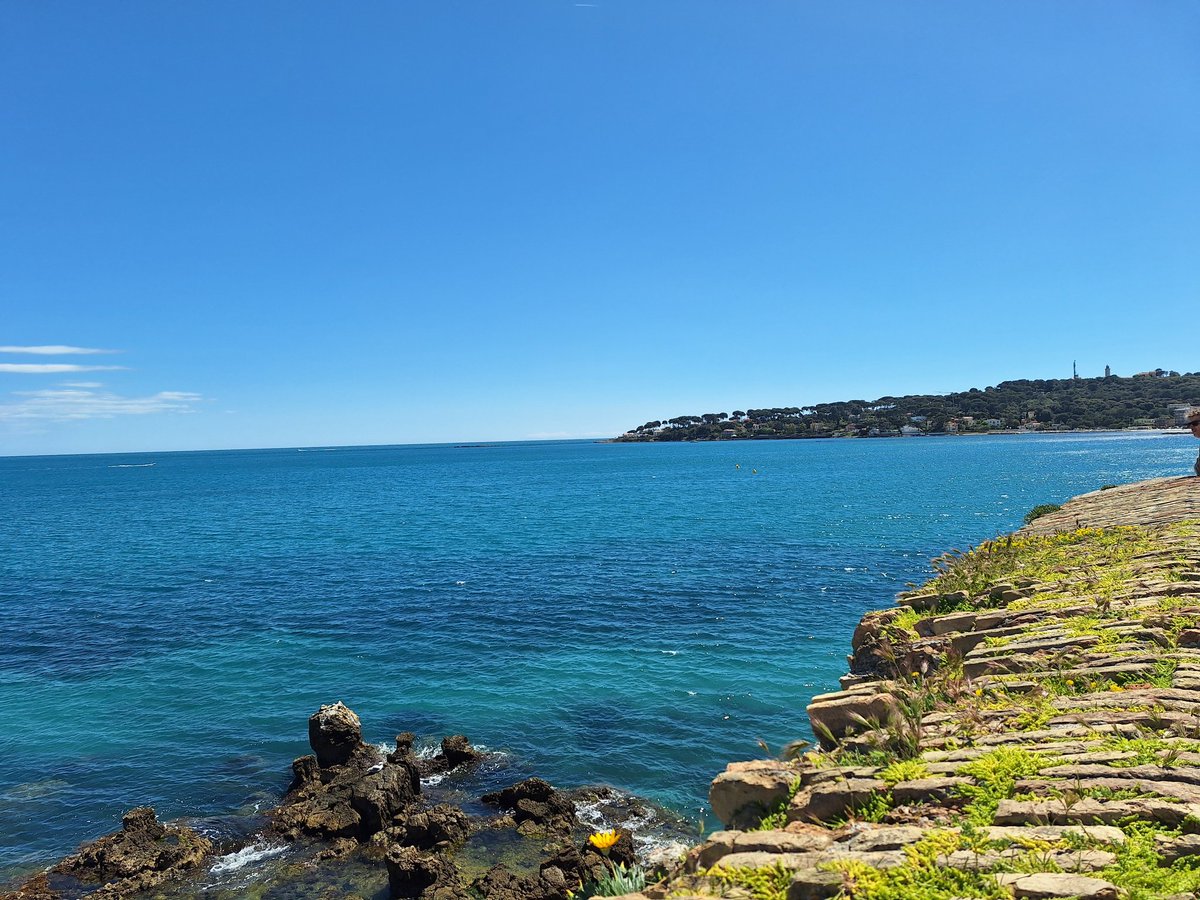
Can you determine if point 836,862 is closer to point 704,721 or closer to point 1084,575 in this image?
point 1084,575

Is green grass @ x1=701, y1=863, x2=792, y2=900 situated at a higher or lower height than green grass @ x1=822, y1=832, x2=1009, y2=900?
lower

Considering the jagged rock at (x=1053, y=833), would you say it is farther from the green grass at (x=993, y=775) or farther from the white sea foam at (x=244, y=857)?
the white sea foam at (x=244, y=857)

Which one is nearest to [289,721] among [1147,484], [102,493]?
[1147,484]

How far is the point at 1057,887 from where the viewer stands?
15.1 feet

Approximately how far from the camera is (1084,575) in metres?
12.9

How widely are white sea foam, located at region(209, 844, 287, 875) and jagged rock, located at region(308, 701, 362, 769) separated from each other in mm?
2930

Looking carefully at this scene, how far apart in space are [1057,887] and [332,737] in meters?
17.6

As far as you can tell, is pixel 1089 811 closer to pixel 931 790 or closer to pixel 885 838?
pixel 931 790

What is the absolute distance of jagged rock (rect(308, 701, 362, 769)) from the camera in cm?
1816

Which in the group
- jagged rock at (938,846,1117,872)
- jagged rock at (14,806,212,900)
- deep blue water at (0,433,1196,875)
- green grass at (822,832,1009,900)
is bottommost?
jagged rock at (14,806,212,900)

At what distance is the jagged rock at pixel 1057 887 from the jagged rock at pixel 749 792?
8.25 feet

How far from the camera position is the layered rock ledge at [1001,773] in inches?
196

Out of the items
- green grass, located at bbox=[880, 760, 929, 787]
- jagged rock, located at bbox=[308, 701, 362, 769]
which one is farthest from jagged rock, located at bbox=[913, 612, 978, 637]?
jagged rock, located at bbox=[308, 701, 362, 769]

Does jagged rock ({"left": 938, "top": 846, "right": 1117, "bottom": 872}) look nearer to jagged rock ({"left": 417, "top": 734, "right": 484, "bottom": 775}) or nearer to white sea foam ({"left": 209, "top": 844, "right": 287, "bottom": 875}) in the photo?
white sea foam ({"left": 209, "top": 844, "right": 287, "bottom": 875})
